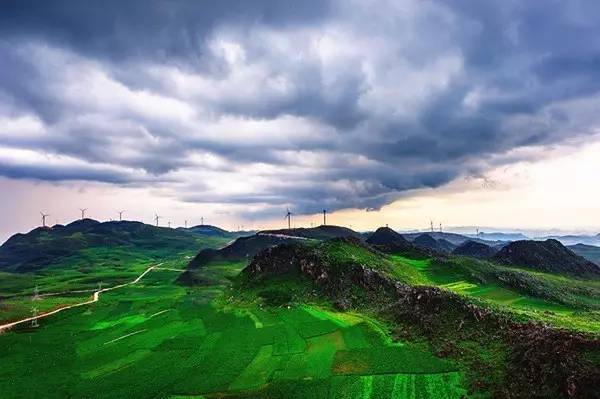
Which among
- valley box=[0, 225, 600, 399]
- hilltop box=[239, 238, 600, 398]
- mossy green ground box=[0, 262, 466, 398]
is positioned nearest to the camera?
hilltop box=[239, 238, 600, 398]

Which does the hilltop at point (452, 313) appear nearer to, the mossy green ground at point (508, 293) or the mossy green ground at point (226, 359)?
the mossy green ground at point (508, 293)

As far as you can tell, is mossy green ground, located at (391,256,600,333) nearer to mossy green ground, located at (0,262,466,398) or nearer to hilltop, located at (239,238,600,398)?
hilltop, located at (239,238,600,398)

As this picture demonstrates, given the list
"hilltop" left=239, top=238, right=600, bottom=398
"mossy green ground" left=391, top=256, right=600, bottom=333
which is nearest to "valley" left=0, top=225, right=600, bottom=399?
"hilltop" left=239, top=238, right=600, bottom=398

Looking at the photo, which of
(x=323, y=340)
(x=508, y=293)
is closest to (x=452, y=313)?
(x=323, y=340)

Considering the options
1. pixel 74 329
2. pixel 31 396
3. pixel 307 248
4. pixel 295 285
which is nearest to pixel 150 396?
pixel 31 396

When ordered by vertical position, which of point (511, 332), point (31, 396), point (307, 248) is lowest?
point (31, 396)

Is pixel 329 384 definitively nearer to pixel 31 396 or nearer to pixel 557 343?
pixel 557 343

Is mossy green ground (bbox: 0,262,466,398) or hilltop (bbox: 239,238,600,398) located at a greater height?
hilltop (bbox: 239,238,600,398)

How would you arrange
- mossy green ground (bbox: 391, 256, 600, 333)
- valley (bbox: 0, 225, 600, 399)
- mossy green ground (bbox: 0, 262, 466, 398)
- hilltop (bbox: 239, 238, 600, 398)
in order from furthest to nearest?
mossy green ground (bbox: 391, 256, 600, 333), mossy green ground (bbox: 0, 262, 466, 398), valley (bbox: 0, 225, 600, 399), hilltop (bbox: 239, 238, 600, 398)

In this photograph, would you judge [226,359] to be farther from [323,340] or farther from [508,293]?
[508,293]
